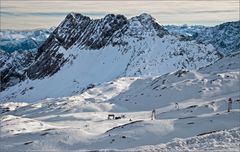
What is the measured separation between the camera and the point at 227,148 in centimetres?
2809

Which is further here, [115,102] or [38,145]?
[115,102]

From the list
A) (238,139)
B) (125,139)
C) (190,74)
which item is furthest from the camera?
(190,74)

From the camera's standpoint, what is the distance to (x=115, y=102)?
110 meters

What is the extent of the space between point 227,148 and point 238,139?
7.19 feet

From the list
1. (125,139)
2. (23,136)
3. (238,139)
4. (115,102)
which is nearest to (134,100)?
(115,102)

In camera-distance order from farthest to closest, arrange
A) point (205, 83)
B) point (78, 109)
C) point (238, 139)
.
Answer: point (78, 109) < point (205, 83) < point (238, 139)

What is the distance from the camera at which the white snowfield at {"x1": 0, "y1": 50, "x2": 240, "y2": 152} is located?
36.0 metres

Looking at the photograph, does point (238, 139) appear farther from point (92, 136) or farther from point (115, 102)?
point (115, 102)

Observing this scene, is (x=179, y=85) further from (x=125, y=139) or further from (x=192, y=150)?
(x=192, y=150)

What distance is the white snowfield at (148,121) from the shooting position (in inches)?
1416

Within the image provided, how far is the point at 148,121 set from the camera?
43375mm

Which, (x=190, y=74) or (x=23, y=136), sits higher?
(x=190, y=74)

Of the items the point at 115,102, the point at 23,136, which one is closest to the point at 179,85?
the point at 115,102

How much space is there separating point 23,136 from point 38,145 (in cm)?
723
